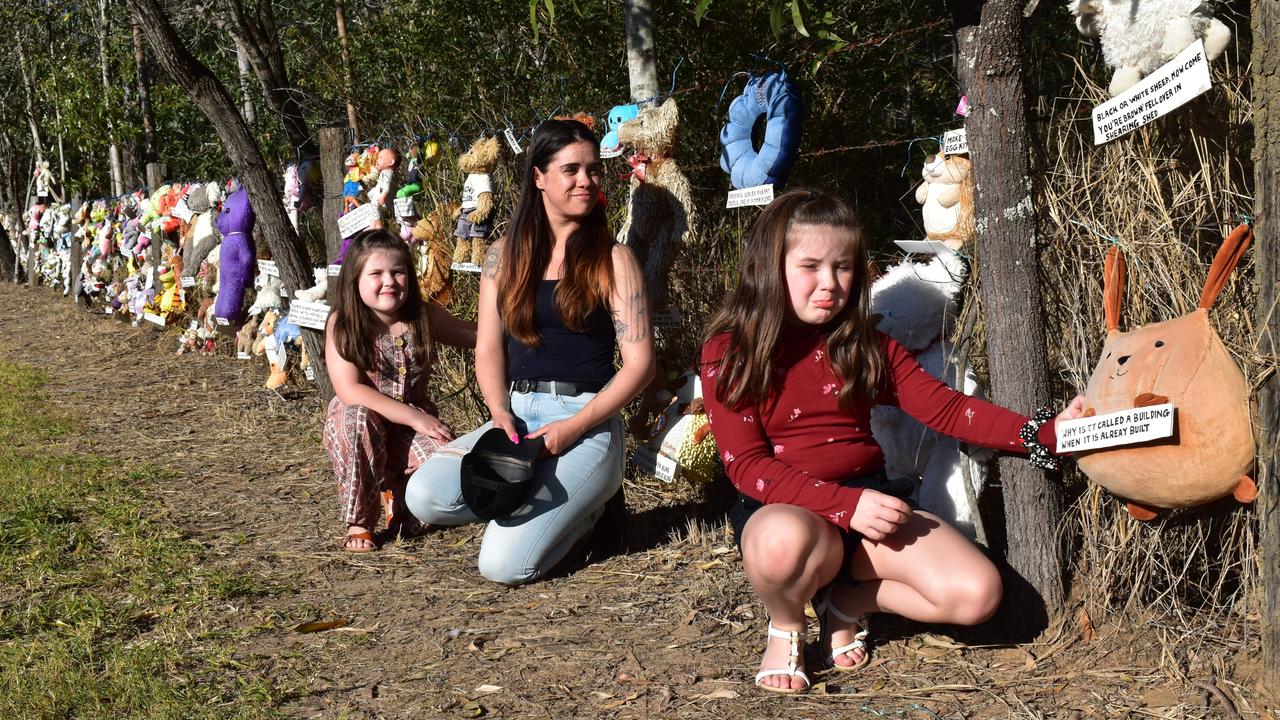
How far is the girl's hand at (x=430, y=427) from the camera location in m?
3.62

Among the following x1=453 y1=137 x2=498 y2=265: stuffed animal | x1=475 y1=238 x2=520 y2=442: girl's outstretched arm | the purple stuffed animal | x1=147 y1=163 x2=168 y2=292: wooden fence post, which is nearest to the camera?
x1=475 y1=238 x2=520 y2=442: girl's outstretched arm

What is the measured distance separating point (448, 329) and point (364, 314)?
318mm

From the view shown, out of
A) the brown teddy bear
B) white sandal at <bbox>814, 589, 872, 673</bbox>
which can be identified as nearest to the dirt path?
white sandal at <bbox>814, 589, 872, 673</bbox>

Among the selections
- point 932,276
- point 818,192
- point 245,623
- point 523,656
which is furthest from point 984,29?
point 245,623

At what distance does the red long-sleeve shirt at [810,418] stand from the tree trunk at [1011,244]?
0.51ft

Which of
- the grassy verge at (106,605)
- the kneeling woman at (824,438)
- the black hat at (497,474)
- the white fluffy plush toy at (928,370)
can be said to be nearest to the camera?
the kneeling woman at (824,438)

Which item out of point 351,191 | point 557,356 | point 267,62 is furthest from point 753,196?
point 267,62

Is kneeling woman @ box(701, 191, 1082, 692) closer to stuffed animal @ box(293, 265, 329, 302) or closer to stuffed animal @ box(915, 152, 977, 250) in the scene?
stuffed animal @ box(915, 152, 977, 250)

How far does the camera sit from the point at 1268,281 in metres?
2.08

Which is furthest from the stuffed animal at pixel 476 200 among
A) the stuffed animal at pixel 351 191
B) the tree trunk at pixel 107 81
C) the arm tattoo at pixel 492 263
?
the tree trunk at pixel 107 81

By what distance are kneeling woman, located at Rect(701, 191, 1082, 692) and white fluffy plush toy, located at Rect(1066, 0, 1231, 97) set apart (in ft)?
2.24

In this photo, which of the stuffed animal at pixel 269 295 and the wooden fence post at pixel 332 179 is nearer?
A: the wooden fence post at pixel 332 179

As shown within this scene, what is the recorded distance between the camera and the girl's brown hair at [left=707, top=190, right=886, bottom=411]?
2.55 meters

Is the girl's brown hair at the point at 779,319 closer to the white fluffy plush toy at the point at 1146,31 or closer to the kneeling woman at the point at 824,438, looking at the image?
the kneeling woman at the point at 824,438
